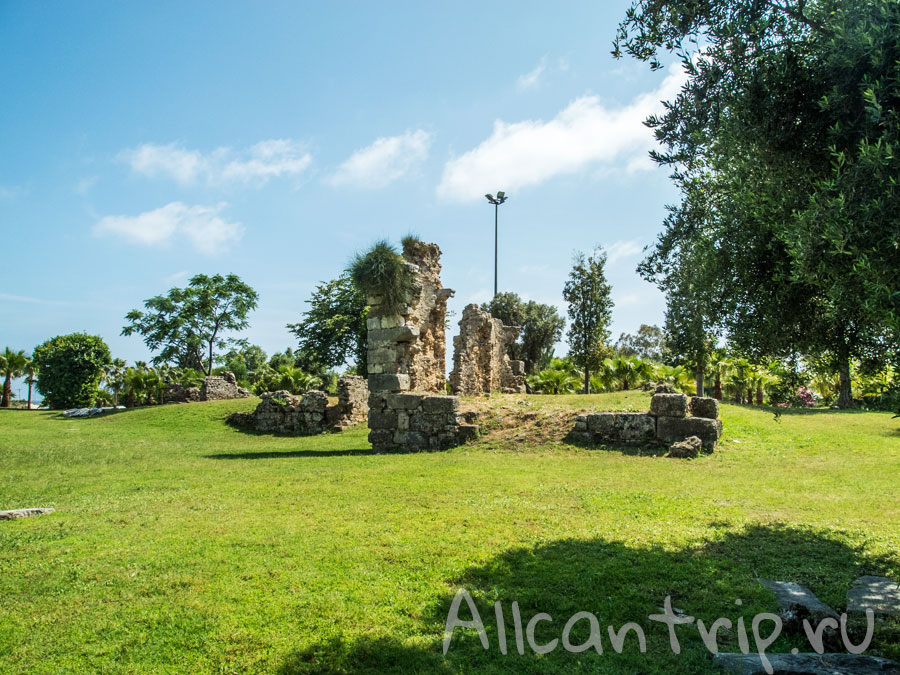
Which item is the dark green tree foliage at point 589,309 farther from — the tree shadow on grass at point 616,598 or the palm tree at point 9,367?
the palm tree at point 9,367

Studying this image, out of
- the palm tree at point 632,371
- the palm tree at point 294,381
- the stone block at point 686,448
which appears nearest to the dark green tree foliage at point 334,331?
the palm tree at point 294,381

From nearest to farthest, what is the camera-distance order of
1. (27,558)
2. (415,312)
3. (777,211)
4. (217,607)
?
(217,607) → (777,211) → (27,558) → (415,312)

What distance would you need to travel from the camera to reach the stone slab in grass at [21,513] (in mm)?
7625

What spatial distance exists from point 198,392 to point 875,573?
114 feet

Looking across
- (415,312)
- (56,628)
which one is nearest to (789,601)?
(56,628)

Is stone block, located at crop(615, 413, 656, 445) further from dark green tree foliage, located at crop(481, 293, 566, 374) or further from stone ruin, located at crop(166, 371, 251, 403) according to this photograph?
dark green tree foliage, located at crop(481, 293, 566, 374)

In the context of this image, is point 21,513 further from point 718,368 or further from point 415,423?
point 718,368

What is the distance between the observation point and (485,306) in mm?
55250

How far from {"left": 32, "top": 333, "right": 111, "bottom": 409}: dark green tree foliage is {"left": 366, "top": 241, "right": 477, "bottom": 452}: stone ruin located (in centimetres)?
3042

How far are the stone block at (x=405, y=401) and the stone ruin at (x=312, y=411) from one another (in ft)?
18.9

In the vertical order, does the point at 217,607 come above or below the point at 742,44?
below

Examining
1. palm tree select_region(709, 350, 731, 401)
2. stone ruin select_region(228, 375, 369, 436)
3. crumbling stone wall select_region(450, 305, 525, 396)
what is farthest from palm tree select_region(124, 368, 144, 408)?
palm tree select_region(709, 350, 731, 401)

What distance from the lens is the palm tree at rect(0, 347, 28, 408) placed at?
41531 mm

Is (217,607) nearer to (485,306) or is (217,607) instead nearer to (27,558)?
(27,558)
